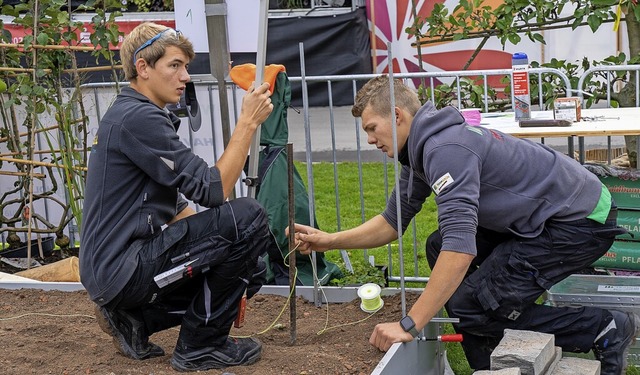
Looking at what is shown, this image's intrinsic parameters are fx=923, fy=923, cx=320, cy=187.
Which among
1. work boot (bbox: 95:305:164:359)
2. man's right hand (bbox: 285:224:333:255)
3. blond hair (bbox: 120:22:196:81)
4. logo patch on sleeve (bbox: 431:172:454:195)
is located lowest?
work boot (bbox: 95:305:164:359)

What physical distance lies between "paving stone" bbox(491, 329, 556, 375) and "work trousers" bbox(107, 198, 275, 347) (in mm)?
1032

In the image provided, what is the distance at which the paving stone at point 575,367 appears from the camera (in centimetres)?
363

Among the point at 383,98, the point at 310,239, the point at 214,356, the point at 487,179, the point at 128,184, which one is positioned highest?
the point at 383,98

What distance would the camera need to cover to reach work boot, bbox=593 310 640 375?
156 inches

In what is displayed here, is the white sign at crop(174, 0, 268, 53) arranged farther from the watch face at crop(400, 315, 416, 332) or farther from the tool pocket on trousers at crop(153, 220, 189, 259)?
the watch face at crop(400, 315, 416, 332)

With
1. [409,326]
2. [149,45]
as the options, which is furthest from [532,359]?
[149,45]

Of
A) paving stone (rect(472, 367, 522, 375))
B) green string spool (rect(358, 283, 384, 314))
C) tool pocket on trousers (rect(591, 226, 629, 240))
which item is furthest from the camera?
green string spool (rect(358, 283, 384, 314))

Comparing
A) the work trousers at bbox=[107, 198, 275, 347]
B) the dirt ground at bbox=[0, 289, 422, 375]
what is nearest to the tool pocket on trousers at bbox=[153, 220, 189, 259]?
the work trousers at bbox=[107, 198, 275, 347]

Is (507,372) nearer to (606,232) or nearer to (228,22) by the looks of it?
(606,232)

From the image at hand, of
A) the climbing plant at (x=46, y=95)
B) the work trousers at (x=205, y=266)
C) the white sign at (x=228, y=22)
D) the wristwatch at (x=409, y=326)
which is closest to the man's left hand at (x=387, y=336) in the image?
the wristwatch at (x=409, y=326)

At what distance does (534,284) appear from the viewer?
155 inches

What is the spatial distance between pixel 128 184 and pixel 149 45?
21.6 inches

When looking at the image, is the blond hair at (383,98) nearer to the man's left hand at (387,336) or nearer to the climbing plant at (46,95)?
the man's left hand at (387,336)

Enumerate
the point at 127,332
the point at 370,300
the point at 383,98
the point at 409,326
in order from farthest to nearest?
1. the point at 370,300
2. the point at 127,332
3. the point at 383,98
4. the point at 409,326
